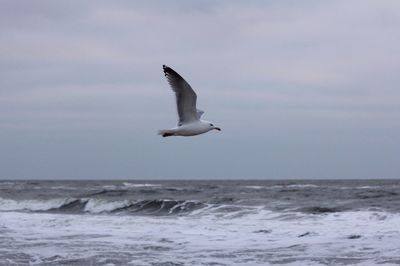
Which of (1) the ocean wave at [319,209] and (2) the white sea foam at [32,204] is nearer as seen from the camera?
(1) the ocean wave at [319,209]

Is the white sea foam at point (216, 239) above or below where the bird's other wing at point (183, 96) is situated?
below

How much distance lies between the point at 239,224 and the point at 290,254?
5.09 m

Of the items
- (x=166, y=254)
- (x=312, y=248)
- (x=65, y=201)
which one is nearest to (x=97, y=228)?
(x=166, y=254)

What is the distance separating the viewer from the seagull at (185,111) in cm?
1018

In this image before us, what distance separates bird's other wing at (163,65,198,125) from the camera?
10.1 metres

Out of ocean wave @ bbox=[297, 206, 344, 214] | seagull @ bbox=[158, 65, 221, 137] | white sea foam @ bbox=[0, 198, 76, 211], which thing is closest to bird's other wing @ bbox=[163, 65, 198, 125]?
seagull @ bbox=[158, 65, 221, 137]

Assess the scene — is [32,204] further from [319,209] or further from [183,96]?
[183,96]

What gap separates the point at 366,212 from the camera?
18297 millimetres

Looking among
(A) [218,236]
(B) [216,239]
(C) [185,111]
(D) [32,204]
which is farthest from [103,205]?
(C) [185,111]

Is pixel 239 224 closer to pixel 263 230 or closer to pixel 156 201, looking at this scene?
pixel 263 230

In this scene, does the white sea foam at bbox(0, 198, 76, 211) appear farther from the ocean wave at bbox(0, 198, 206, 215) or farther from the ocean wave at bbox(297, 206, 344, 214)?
the ocean wave at bbox(297, 206, 344, 214)

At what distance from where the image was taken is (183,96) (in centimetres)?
1055

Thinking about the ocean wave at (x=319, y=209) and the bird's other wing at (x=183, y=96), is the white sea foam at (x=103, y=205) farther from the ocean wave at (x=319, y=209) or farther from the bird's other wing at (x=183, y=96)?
the bird's other wing at (x=183, y=96)

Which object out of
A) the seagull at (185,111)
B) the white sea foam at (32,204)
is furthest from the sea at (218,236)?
the white sea foam at (32,204)
